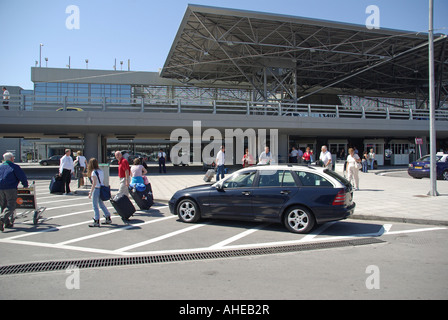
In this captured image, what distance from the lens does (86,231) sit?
7.35 metres

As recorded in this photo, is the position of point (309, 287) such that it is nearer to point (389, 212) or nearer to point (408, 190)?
point (389, 212)

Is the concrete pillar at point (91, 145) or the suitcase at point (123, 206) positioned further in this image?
the concrete pillar at point (91, 145)

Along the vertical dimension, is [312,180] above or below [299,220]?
above

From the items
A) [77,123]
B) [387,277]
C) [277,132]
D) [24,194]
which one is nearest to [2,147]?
[77,123]

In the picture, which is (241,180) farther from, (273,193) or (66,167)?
(66,167)

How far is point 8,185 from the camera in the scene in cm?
714

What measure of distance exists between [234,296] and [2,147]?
61.7 metres

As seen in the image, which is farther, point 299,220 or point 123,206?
point 123,206

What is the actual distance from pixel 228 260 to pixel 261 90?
106 ft

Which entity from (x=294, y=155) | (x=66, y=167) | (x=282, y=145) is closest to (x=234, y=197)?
(x=66, y=167)

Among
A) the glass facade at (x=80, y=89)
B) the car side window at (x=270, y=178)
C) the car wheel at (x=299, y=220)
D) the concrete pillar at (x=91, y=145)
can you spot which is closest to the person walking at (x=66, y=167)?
the car side window at (x=270, y=178)

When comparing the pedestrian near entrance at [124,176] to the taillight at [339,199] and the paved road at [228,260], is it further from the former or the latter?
the taillight at [339,199]

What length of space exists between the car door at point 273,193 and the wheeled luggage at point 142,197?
3.80m

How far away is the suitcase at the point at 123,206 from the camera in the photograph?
26.2 ft
